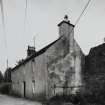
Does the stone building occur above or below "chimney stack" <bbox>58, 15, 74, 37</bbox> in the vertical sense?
below

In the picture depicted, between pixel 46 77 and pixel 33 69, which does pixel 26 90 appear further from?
pixel 46 77

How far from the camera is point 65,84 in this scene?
17609 millimetres

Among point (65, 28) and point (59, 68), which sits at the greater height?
point (65, 28)

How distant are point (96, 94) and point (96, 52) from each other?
4.32 meters

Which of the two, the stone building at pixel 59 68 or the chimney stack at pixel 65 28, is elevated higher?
the chimney stack at pixel 65 28

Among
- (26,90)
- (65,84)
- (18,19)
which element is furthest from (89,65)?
(18,19)

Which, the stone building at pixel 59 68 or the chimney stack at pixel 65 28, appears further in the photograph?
the chimney stack at pixel 65 28

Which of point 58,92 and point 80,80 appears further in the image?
point 80,80

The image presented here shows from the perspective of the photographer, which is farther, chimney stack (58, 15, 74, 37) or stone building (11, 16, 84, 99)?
chimney stack (58, 15, 74, 37)

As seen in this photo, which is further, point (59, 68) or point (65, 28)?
point (65, 28)

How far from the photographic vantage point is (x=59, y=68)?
58.1 ft

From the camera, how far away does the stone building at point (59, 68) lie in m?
17.0

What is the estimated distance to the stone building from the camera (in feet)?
55.8

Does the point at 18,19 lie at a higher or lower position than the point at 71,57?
higher
